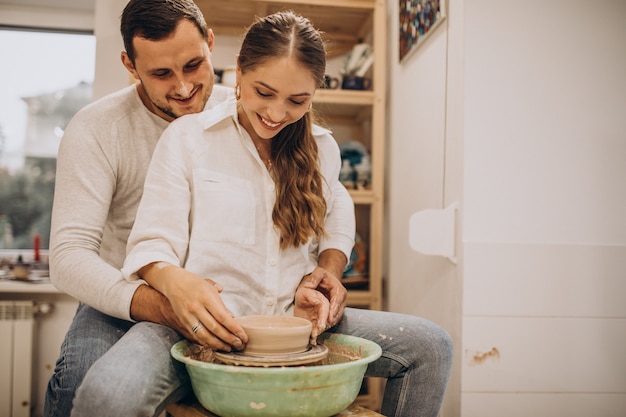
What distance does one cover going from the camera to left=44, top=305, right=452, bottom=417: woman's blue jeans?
0.91 metres

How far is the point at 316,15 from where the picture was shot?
2551 mm

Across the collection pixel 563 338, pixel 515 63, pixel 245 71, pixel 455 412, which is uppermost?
pixel 515 63

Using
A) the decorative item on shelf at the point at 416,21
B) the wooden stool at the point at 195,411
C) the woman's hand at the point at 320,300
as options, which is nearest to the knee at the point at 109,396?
the wooden stool at the point at 195,411

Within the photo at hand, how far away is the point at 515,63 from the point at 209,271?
39.5 inches

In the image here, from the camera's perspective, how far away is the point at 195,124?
1285 millimetres

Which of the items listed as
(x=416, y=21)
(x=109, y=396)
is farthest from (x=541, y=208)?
(x=109, y=396)

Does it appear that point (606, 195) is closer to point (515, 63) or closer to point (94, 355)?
point (515, 63)

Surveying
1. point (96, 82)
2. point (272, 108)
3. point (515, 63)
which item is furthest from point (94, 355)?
point (96, 82)

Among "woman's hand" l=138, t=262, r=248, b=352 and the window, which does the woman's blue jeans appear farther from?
the window

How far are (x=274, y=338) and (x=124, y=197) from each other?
0.70 meters

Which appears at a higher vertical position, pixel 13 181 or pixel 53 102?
pixel 53 102

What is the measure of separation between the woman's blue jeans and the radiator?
1.45 metres

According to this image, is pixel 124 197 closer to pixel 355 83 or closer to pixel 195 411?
pixel 195 411

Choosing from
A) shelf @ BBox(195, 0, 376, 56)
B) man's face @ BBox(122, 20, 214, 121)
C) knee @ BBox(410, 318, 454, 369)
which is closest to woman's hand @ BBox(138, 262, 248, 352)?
knee @ BBox(410, 318, 454, 369)
